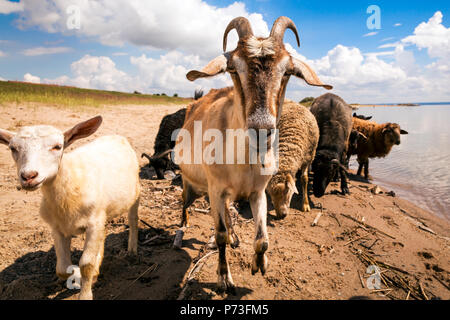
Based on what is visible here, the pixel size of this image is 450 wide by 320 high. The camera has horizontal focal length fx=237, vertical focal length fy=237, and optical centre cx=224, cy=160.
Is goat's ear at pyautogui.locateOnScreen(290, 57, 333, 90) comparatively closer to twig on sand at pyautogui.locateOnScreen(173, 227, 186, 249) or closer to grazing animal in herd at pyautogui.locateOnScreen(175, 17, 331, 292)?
grazing animal in herd at pyautogui.locateOnScreen(175, 17, 331, 292)

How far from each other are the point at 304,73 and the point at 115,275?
3402mm

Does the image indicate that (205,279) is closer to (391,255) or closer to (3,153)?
(391,255)

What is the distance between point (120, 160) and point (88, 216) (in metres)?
1.05

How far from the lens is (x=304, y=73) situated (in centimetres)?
228

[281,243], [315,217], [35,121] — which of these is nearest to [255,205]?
[281,243]

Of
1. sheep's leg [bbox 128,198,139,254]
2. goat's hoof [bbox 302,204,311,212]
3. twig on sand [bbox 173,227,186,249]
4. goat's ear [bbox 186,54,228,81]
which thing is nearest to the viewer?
goat's ear [bbox 186,54,228,81]

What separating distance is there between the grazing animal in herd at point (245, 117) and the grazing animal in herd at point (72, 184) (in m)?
1.27

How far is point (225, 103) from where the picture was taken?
3090 millimetres

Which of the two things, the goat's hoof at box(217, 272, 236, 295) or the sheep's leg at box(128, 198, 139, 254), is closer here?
the goat's hoof at box(217, 272, 236, 295)

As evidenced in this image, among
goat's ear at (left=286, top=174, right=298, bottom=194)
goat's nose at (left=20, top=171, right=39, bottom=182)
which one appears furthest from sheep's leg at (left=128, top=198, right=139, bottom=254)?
goat's ear at (left=286, top=174, right=298, bottom=194)

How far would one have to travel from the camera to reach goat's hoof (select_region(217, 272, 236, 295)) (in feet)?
9.99

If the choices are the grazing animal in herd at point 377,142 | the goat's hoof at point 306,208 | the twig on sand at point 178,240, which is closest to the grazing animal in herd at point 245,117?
the twig on sand at point 178,240

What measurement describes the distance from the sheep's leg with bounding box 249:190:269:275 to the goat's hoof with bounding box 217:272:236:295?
0.33 metres

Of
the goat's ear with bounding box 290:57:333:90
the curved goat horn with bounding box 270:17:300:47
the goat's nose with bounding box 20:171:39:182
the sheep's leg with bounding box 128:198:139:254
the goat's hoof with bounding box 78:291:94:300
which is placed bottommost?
the goat's hoof with bounding box 78:291:94:300
